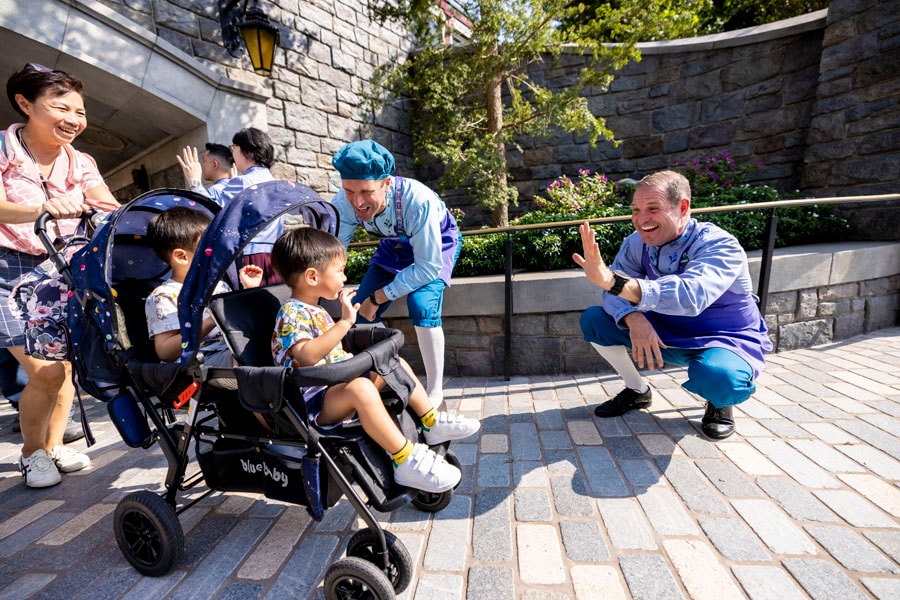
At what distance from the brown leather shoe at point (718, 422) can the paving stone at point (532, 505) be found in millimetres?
1169

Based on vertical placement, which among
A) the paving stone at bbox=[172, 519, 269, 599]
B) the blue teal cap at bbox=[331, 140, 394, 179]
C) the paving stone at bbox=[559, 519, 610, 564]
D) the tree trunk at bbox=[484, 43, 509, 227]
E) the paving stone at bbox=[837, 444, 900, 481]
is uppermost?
the tree trunk at bbox=[484, 43, 509, 227]

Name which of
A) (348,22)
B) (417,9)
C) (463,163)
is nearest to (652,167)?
(463,163)

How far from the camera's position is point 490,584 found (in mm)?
1554

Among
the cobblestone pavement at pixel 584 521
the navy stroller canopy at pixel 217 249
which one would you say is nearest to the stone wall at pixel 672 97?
the cobblestone pavement at pixel 584 521

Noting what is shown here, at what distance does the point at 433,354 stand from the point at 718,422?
1785 millimetres

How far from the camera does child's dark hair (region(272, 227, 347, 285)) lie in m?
1.74

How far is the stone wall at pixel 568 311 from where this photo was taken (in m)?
3.67

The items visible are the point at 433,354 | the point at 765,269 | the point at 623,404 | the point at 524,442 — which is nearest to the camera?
the point at 524,442

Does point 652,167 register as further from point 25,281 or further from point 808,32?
point 25,281

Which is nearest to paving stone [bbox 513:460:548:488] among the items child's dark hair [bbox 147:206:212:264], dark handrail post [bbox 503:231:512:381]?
dark handrail post [bbox 503:231:512:381]

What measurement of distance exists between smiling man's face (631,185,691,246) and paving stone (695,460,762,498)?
4.13ft

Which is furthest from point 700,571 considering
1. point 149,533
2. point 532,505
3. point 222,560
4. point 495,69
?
point 495,69

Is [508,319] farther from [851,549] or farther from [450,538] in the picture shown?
[851,549]

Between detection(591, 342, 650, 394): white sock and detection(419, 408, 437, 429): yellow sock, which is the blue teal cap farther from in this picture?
detection(591, 342, 650, 394): white sock
